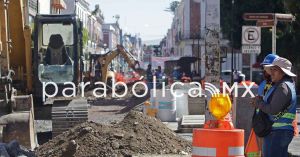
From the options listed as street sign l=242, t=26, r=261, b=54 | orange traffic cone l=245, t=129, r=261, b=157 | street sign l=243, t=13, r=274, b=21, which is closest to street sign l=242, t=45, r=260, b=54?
street sign l=242, t=26, r=261, b=54

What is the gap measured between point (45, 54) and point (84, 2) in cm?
8002

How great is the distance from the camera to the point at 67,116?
1491 cm

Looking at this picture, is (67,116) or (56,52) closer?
(67,116)

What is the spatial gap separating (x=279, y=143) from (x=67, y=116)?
8.15 metres

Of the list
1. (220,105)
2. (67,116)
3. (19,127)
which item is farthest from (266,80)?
(67,116)

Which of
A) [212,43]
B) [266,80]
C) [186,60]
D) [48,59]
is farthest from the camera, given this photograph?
[186,60]

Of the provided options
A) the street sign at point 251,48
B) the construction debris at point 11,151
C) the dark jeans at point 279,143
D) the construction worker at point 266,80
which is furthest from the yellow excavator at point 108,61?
the dark jeans at point 279,143

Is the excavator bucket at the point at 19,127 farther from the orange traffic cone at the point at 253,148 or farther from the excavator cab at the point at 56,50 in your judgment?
the orange traffic cone at the point at 253,148

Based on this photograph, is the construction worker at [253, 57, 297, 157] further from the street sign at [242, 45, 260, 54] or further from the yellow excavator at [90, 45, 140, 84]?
the yellow excavator at [90, 45, 140, 84]

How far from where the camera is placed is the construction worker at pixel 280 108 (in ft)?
24.2

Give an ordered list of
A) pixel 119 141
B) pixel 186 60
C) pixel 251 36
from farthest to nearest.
Result: 1. pixel 186 60
2. pixel 251 36
3. pixel 119 141

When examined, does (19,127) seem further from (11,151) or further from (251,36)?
(251,36)

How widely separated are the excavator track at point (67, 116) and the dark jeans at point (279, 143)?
7.84 m

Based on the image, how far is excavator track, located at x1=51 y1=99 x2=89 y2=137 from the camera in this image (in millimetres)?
14719
